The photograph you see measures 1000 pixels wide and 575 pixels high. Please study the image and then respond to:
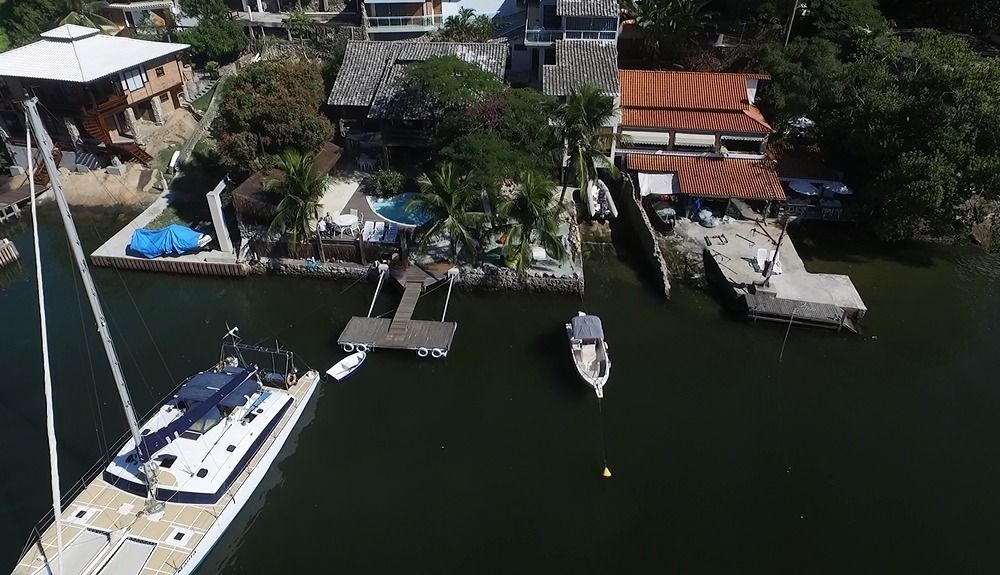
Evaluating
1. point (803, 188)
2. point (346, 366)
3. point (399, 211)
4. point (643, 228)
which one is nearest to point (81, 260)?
point (346, 366)

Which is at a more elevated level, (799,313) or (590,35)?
(590,35)

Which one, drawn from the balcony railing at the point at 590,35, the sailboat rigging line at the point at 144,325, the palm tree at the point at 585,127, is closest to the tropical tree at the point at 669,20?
the balcony railing at the point at 590,35

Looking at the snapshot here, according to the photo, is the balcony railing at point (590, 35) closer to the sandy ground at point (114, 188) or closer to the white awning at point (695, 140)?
the white awning at point (695, 140)

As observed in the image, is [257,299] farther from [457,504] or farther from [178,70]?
[178,70]

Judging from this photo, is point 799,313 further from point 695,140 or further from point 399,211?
point 399,211

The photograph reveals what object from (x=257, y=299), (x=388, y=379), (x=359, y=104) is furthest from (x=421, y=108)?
(x=388, y=379)

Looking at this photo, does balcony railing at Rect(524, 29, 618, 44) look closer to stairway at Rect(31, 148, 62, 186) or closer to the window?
the window

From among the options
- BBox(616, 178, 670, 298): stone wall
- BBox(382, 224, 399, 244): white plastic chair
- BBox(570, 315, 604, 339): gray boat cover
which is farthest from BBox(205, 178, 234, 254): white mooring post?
BBox(616, 178, 670, 298): stone wall
